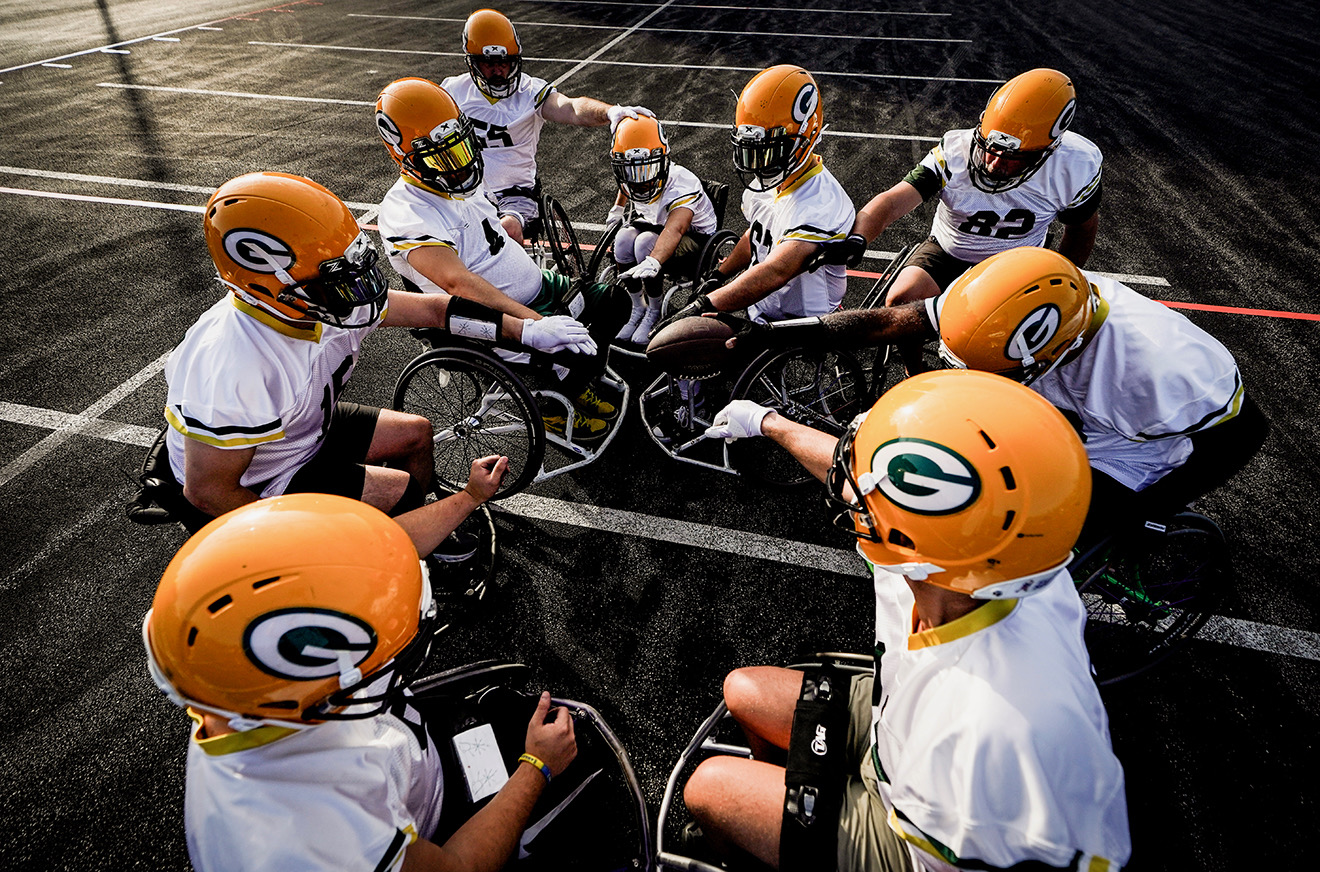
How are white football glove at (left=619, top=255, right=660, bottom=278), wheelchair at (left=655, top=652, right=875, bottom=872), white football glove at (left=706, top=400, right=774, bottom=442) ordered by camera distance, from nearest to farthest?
wheelchair at (left=655, top=652, right=875, bottom=872), white football glove at (left=706, top=400, right=774, bottom=442), white football glove at (left=619, top=255, right=660, bottom=278)

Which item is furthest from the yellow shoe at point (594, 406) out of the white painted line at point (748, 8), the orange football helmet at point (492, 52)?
the white painted line at point (748, 8)

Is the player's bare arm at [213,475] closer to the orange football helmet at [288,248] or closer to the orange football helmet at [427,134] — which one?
the orange football helmet at [288,248]

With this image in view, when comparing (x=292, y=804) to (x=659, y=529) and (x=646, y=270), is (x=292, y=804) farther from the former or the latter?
(x=646, y=270)

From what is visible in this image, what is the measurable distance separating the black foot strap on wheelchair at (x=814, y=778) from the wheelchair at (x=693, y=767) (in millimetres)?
235

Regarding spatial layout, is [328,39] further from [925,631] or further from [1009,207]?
[925,631]

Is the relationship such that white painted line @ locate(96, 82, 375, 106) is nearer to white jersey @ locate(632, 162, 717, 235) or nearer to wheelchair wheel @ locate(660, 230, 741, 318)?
white jersey @ locate(632, 162, 717, 235)

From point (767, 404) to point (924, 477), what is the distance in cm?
272

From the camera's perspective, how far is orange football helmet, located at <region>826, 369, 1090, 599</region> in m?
1.58

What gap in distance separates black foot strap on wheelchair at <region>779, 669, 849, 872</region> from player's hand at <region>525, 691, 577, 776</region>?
0.73m

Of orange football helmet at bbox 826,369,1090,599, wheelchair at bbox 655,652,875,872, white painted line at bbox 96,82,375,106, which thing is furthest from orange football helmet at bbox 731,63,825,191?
white painted line at bbox 96,82,375,106

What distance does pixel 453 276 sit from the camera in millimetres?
3793

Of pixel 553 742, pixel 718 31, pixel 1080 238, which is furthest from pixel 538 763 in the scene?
pixel 718 31

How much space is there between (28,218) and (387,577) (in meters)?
9.33

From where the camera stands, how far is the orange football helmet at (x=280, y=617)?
1458mm
